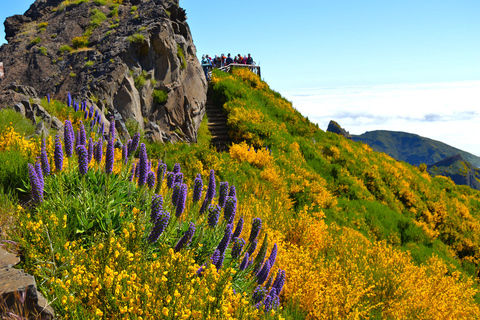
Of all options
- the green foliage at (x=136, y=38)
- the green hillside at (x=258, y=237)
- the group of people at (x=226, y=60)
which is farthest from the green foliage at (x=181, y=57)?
the group of people at (x=226, y=60)

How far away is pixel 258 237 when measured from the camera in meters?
6.28

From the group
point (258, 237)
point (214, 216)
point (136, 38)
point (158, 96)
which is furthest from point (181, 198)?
point (136, 38)

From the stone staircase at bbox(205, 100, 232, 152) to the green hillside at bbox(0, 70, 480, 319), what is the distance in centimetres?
52

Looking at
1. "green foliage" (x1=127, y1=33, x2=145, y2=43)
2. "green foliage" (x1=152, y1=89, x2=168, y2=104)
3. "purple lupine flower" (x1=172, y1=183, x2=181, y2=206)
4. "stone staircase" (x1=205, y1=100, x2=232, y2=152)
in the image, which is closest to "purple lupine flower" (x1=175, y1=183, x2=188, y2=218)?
"purple lupine flower" (x1=172, y1=183, x2=181, y2=206)

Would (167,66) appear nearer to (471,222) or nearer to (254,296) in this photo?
(254,296)

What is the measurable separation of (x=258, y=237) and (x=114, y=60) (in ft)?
31.2

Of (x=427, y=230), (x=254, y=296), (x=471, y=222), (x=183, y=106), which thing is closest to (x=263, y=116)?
(x=183, y=106)

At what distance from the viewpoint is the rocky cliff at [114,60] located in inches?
459

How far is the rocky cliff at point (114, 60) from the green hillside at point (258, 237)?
90.5 inches

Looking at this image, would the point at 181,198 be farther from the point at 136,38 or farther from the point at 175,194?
the point at 136,38

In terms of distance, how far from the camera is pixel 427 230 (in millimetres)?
14219

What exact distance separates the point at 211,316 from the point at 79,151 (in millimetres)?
2546

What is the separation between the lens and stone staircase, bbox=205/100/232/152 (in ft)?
52.0

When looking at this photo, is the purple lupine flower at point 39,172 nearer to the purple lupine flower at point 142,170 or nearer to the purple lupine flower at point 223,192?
the purple lupine flower at point 142,170
